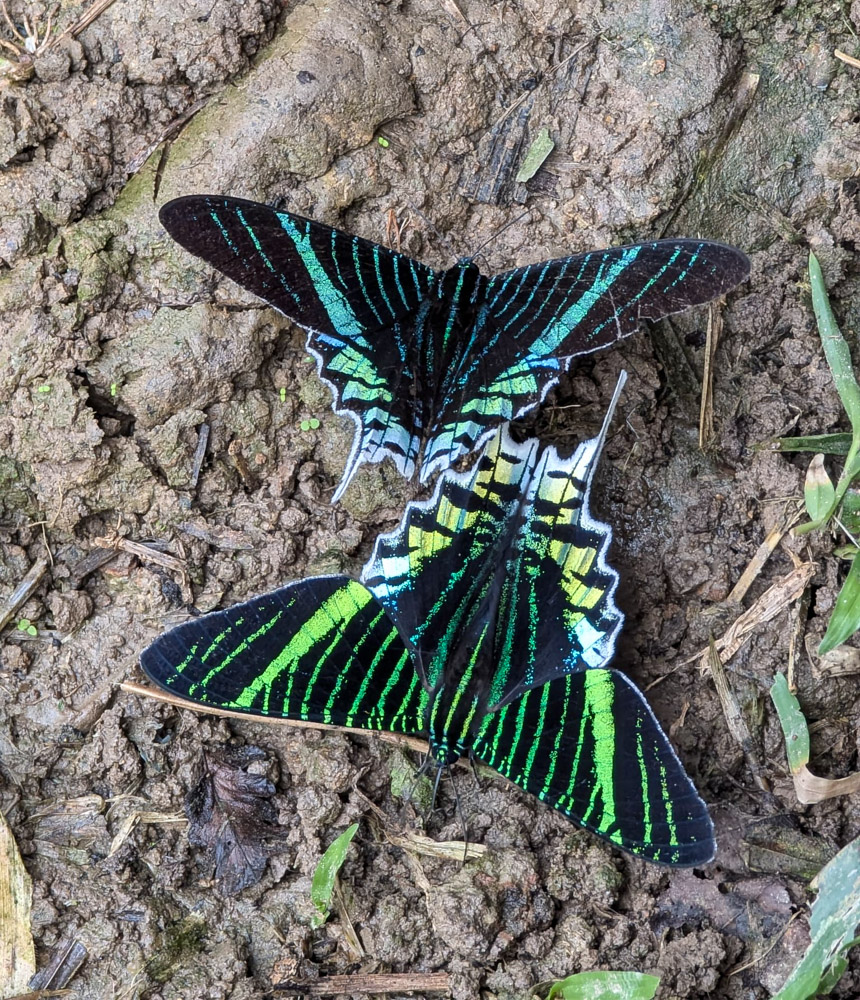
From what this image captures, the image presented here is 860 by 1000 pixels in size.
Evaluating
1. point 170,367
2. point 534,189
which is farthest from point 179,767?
point 534,189

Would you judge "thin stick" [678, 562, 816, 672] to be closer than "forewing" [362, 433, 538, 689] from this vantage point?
No

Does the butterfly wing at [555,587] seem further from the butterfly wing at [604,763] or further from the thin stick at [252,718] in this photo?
the thin stick at [252,718]

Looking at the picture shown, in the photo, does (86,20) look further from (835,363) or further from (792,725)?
(792,725)

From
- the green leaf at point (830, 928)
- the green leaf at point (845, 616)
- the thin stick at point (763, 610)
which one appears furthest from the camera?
the thin stick at point (763, 610)

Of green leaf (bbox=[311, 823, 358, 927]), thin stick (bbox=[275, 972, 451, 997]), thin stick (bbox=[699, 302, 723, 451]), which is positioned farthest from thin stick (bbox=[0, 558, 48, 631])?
thin stick (bbox=[699, 302, 723, 451])

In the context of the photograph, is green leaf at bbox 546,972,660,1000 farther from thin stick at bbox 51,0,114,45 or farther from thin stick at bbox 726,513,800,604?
thin stick at bbox 51,0,114,45

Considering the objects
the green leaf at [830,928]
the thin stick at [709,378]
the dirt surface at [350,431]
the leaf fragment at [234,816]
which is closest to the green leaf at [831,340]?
the dirt surface at [350,431]

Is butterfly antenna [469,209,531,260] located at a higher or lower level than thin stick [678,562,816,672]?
higher
